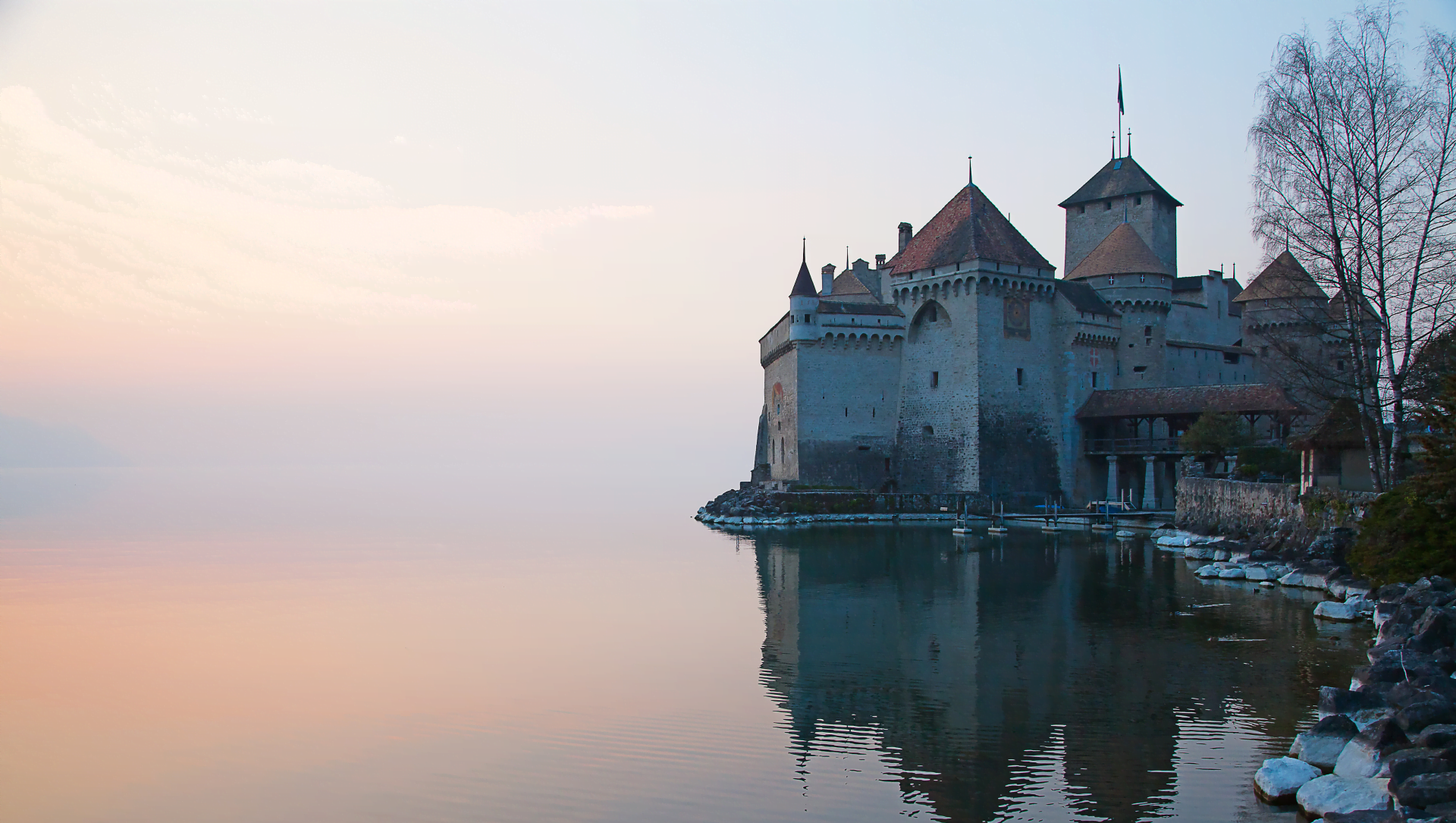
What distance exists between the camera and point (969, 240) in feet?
135

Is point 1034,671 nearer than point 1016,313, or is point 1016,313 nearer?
point 1034,671

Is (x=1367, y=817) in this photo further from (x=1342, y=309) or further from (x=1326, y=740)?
(x=1342, y=309)

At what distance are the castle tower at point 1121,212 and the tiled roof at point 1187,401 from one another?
29.4 feet

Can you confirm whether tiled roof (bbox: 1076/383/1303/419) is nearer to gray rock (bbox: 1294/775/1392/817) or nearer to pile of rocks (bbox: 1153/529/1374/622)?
pile of rocks (bbox: 1153/529/1374/622)

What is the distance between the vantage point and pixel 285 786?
10.6m

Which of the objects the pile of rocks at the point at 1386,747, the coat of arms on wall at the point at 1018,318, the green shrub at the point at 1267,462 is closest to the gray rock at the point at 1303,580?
the pile of rocks at the point at 1386,747

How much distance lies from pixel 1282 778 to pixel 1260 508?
1980 cm

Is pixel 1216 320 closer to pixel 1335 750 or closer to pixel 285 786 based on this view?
pixel 1335 750

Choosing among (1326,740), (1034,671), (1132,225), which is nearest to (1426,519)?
(1034,671)

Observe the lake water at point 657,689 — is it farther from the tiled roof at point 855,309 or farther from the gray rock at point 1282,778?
the tiled roof at point 855,309

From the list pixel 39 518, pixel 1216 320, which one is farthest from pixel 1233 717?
pixel 39 518

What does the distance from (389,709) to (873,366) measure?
32.3m

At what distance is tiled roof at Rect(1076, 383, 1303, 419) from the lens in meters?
36.9

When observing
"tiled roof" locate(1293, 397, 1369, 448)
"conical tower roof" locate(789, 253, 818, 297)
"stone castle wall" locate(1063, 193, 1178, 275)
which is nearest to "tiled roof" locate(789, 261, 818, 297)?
"conical tower roof" locate(789, 253, 818, 297)
